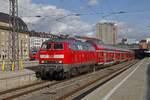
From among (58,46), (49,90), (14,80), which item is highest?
(58,46)

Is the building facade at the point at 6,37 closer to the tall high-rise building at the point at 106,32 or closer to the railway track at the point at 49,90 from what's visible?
the tall high-rise building at the point at 106,32

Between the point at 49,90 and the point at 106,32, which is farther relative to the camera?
the point at 106,32

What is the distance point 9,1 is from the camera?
39656 millimetres

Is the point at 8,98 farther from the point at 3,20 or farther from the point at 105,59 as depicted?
the point at 3,20

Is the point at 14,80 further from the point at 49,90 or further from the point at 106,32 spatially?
the point at 106,32

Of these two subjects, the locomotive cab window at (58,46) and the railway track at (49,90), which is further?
the locomotive cab window at (58,46)

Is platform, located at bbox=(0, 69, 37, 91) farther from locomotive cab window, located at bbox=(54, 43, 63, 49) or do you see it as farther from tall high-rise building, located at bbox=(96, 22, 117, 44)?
tall high-rise building, located at bbox=(96, 22, 117, 44)

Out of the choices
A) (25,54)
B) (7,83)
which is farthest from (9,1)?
(25,54)

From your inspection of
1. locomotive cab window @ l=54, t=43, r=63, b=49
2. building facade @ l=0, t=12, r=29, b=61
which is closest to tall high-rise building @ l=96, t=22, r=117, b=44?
building facade @ l=0, t=12, r=29, b=61

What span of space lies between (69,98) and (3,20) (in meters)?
93.3

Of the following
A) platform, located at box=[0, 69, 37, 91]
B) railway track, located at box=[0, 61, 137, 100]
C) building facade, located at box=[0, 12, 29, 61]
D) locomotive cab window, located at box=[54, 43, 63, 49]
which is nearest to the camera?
railway track, located at box=[0, 61, 137, 100]

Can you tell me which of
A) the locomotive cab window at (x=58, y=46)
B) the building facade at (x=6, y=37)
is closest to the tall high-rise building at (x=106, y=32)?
the building facade at (x=6, y=37)

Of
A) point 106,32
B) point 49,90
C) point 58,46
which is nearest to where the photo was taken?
point 49,90

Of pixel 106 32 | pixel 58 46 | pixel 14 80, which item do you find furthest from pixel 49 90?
pixel 106 32
